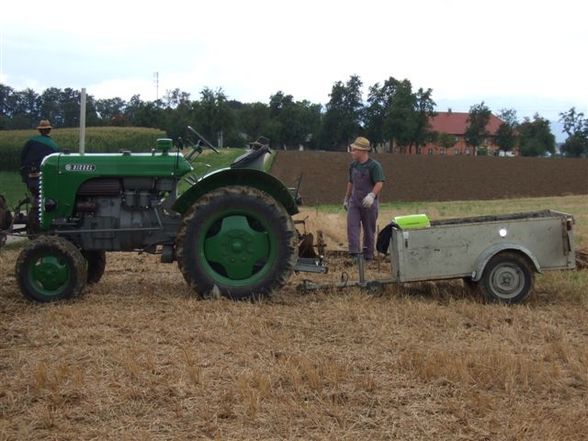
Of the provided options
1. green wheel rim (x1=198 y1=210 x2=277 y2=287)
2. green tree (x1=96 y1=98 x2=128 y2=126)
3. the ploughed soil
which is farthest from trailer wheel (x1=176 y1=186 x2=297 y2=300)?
green tree (x1=96 y1=98 x2=128 y2=126)

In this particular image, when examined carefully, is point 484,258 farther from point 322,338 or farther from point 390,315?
point 322,338

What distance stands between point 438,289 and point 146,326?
8.88 ft

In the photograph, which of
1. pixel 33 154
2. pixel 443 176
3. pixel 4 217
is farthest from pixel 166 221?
pixel 443 176

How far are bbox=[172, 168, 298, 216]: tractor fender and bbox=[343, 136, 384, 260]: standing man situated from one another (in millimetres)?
1421

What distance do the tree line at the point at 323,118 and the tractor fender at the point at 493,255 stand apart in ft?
135

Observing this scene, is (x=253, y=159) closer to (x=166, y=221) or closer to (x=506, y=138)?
(x=166, y=221)

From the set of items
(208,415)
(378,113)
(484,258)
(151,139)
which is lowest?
(208,415)

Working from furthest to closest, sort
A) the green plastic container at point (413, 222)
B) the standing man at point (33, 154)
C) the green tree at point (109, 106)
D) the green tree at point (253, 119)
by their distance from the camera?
the green tree at point (109, 106), the green tree at point (253, 119), the standing man at point (33, 154), the green plastic container at point (413, 222)

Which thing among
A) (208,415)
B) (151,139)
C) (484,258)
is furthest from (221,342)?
(151,139)

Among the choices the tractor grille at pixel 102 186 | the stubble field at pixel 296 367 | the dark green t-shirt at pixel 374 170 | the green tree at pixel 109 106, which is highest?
the green tree at pixel 109 106

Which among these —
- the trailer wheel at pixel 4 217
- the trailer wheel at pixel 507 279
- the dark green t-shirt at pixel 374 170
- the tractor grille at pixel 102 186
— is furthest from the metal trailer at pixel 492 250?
the trailer wheel at pixel 4 217

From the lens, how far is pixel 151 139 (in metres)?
37.8

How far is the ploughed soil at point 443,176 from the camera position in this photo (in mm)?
30062

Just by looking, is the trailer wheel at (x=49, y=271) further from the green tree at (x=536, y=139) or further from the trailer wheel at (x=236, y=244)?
the green tree at (x=536, y=139)
